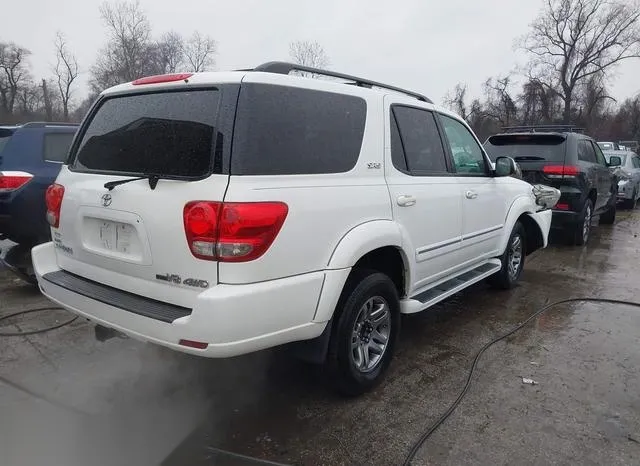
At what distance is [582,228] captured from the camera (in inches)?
313

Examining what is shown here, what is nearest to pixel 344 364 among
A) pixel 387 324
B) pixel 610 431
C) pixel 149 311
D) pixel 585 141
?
pixel 387 324

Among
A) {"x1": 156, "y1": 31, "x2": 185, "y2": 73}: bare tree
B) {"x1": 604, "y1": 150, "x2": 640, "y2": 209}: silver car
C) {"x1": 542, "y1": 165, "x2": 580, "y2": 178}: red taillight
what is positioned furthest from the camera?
{"x1": 156, "y1": 31, "x2": 185, "y2": 73}: bare tree

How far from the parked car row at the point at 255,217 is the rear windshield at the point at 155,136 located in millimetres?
12

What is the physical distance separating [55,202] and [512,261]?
4650mm

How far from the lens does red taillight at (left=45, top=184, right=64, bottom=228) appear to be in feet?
Result: 10.3

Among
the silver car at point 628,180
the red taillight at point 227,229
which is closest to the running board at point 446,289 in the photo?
the red taillight at point 227,229

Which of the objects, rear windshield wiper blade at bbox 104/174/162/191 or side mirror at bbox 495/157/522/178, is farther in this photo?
side mirror at bbox 495/157/522/178

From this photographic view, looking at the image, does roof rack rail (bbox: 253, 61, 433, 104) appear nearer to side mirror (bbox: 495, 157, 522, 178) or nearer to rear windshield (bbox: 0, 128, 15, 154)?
side mirror (bbox: 495, 157, 522, 178)

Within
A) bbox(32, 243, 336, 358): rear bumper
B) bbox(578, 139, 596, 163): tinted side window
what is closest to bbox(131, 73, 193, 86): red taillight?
bbox(32, 243, 336, 358): rear bumper

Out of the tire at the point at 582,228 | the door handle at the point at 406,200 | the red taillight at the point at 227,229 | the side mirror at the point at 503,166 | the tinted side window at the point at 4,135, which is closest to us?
the red taillight at the point at 227,229

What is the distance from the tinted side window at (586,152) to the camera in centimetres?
780

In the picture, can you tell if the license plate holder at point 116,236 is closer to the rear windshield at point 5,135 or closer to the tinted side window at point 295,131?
the tinted side window at point 295,131

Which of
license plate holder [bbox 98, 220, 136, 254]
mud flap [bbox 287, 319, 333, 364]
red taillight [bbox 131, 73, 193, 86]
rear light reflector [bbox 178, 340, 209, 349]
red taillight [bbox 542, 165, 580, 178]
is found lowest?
mud flap [bbox 287, 319, 333, 364]

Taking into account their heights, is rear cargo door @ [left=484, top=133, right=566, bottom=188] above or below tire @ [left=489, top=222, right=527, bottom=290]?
above
